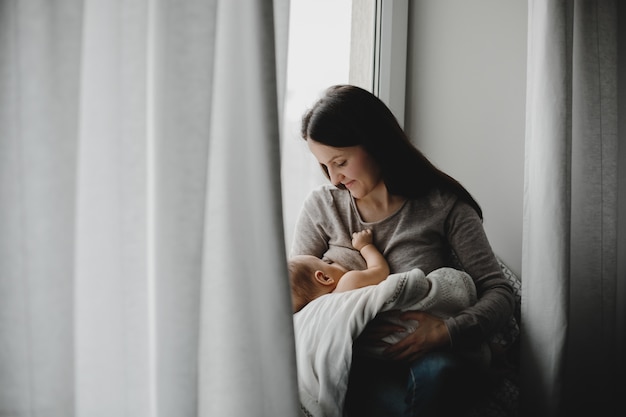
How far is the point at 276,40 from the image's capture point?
90 cm

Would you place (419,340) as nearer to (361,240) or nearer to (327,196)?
(361,240)

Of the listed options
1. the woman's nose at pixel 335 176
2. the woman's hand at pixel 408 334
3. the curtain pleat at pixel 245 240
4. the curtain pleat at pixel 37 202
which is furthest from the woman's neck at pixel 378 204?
the curtain pleat at pixel 37 202

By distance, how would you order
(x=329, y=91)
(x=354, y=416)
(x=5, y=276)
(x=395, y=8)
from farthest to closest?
(x=395, y=8), (x=329, y=91), (x=354, y=416), (x=5, y=276)

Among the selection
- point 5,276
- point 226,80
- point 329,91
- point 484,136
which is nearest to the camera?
point 5,276

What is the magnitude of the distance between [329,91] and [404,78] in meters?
0.70

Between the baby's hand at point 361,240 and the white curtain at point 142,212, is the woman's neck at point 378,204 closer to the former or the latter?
the baby's hand at point 361,240

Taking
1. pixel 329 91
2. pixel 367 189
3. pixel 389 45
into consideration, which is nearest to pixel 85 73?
pixel 329 91

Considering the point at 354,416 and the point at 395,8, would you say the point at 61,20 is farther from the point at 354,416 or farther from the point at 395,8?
the point at 395,8

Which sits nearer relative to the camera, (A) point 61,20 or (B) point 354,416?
(A) point 61,20

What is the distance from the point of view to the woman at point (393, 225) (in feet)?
4.01

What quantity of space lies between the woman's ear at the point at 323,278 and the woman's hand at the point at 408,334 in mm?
185

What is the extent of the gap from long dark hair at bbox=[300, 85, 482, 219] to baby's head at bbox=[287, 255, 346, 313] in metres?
0.33

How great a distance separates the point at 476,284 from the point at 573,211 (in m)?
0.38

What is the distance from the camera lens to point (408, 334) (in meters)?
1.22
